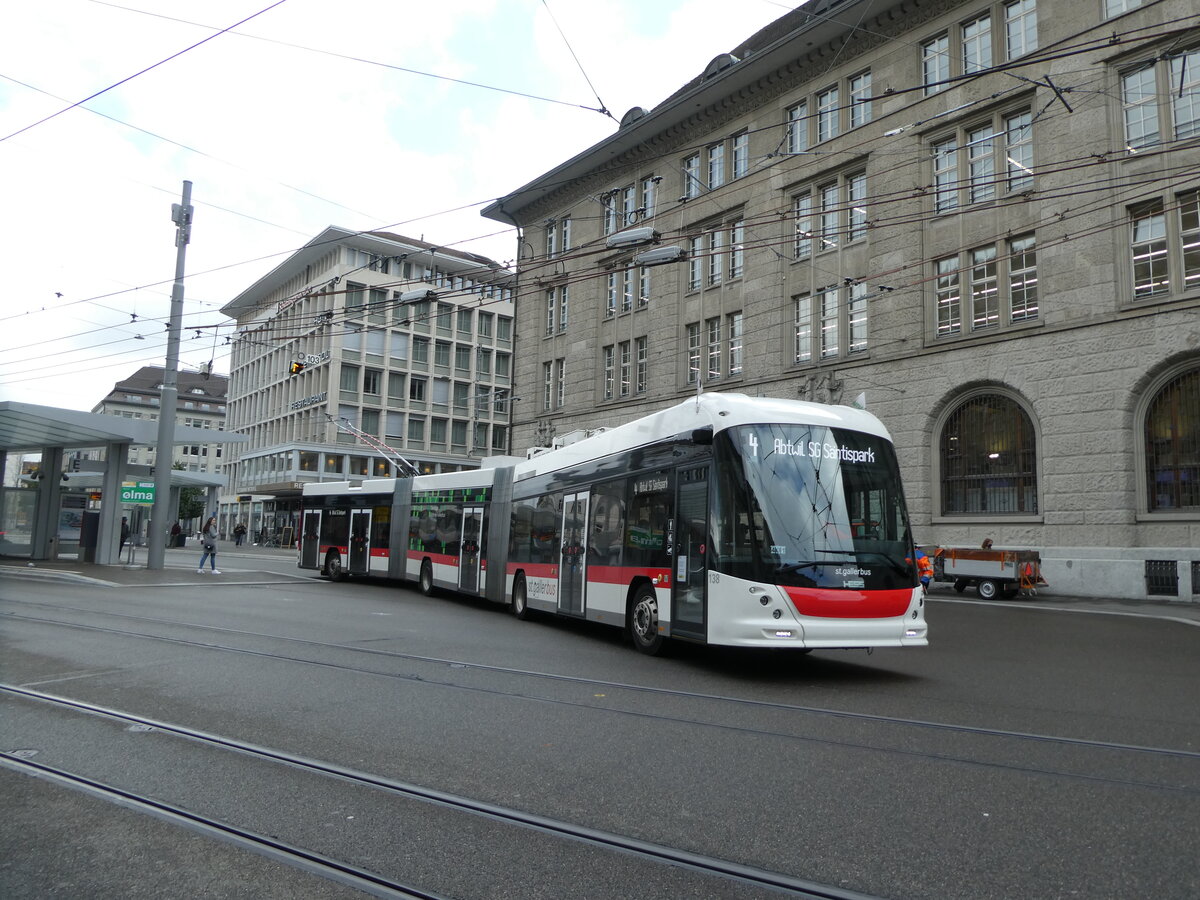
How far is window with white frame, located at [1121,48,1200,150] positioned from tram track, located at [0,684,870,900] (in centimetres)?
2434

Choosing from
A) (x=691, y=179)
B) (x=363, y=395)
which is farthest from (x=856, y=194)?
(x=363, y=395)

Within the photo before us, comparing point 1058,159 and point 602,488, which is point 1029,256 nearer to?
point 1058,159

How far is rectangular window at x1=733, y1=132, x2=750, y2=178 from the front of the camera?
33894mm

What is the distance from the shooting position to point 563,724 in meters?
6.91

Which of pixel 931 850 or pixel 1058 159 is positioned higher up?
pixel 1058 159

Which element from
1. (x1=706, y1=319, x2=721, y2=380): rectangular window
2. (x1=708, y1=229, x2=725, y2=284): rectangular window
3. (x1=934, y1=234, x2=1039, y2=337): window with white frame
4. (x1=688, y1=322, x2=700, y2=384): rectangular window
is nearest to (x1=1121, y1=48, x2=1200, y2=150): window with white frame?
(x1=934, y1=234, x2=1039, y2=337): window with white frame

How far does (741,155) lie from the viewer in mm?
34156

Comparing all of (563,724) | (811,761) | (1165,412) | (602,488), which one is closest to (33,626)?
(602,488)

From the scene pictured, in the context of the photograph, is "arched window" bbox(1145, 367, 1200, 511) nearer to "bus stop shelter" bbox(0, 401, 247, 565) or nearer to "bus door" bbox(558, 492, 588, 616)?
"bus door" bbox(558, 492, 588, 616)

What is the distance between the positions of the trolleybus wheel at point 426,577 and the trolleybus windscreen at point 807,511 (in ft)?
43.4

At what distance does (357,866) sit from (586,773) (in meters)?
1.82

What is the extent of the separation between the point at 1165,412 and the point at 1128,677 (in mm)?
16262

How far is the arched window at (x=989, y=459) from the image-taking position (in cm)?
2630

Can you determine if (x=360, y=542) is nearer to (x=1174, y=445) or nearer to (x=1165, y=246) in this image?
(x=1174, y=445)
